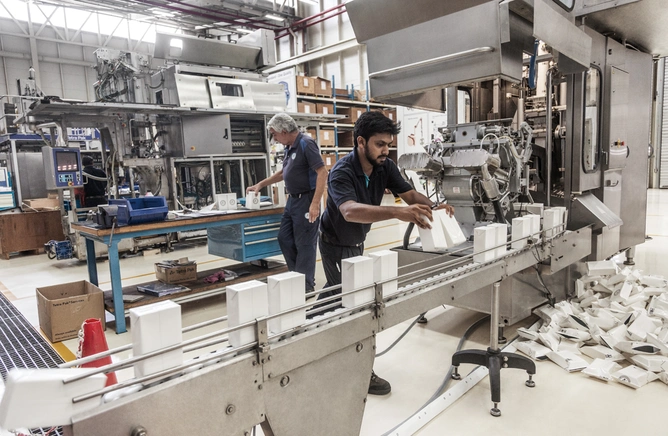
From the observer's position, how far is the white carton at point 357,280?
1254 millimetres

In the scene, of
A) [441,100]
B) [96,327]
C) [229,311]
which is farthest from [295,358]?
[441,100]

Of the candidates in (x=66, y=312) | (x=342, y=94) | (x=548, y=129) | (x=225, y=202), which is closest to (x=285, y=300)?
(x=66, y=312)

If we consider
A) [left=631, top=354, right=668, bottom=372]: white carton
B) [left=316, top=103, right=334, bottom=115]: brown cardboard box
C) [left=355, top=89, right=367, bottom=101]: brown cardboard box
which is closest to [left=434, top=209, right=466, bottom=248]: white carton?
[left=631, top=354, right=668, bottom=372]: white carton

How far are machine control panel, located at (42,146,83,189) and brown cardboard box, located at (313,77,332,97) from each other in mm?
5524

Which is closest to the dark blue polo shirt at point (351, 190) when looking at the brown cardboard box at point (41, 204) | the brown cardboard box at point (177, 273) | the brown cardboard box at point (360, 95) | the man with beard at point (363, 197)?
the man with beard at point (363, 197)

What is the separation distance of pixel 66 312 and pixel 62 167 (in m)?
2.11

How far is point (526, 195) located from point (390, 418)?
203 centimetres

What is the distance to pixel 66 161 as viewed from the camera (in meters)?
4.59

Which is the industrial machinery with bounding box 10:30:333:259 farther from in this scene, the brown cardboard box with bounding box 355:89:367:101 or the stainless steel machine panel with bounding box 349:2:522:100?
the brown cardboard box with bounding box 355:89:367:101

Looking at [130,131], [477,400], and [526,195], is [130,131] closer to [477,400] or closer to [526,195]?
[526,195]

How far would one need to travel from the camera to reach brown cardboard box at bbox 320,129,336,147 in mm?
9398

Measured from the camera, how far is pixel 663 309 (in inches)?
111

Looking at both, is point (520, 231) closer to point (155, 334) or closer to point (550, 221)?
point (550, 221)

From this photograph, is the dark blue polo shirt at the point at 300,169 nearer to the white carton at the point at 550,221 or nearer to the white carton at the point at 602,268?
the white carton at the point at 550,221
